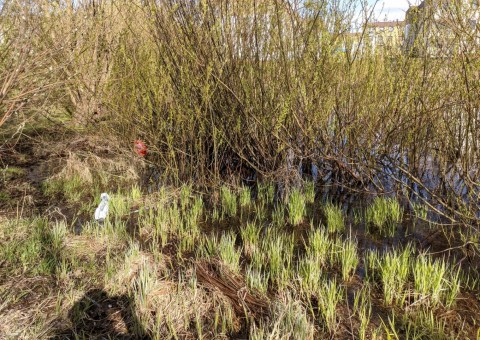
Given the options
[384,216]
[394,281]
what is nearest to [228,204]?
[384,216]

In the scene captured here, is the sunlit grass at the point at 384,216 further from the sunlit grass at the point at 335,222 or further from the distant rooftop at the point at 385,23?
the distant rooftop at the point at 385,23

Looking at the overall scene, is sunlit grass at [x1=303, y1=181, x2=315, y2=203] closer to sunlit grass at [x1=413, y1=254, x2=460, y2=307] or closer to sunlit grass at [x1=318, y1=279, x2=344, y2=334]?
sunlit grass at [x1=413, y1=254, x2=460, y2=307]

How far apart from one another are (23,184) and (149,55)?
2.48m

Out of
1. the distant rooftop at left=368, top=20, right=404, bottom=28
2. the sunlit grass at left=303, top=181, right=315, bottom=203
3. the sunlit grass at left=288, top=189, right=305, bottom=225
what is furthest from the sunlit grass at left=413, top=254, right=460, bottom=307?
the distant rooftop at left=368, top=20, right=404, bottom=28

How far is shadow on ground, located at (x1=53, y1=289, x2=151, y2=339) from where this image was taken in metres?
2.11

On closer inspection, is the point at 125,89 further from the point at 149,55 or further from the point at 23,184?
the point at 23,184

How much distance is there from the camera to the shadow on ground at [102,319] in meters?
2.11

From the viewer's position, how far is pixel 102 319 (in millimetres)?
2246

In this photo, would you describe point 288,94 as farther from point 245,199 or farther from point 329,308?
point 329,308

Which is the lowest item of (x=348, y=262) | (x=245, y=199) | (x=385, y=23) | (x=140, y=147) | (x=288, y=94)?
(x=348, y=262)

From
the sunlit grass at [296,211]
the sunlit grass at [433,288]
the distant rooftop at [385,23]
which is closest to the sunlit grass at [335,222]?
the sunlit grass at [296,211]

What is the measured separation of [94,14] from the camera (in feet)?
20.2

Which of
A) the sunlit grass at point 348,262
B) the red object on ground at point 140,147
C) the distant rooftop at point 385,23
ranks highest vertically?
the distant rooftop at point 385,23

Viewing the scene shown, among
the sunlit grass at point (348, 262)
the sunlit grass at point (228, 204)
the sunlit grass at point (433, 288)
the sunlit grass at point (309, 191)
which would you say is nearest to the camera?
the sunlit grass at point (433, 288)
